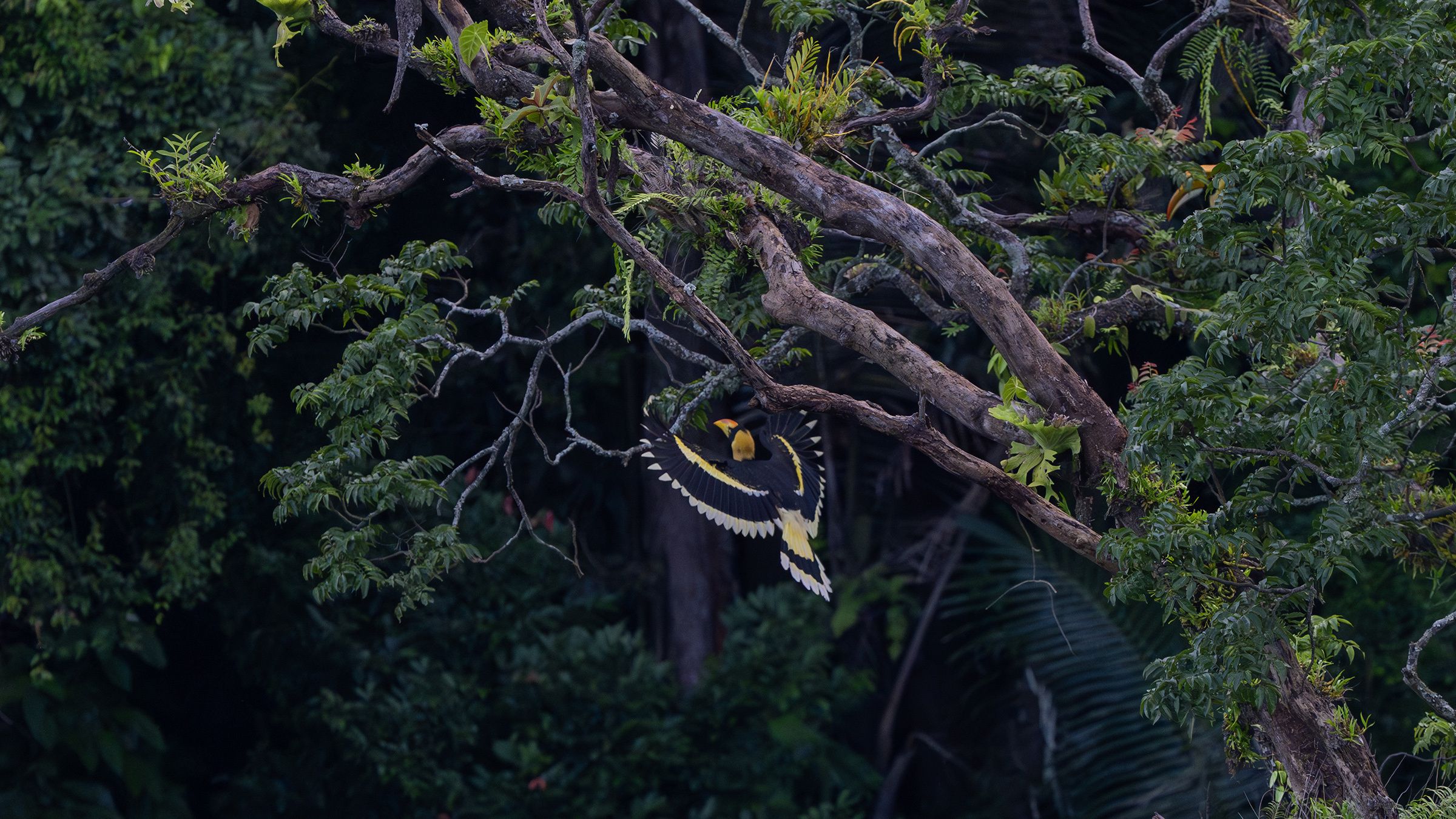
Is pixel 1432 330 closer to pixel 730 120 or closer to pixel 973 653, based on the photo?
pixel 730 120

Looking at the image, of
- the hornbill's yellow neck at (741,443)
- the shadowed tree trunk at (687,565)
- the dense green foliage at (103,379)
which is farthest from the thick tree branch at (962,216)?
the shadowed tree trunk at (687,565)

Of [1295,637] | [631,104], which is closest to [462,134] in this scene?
[631,104]

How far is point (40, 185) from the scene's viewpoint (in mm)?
4898

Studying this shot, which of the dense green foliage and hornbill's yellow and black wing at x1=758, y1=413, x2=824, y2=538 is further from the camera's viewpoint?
the dense green foliage

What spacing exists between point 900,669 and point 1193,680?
5.06m

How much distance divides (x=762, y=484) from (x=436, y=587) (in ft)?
10.7

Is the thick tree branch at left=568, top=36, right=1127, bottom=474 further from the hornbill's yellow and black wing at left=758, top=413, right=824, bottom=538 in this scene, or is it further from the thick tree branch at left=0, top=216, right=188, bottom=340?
the thick tree branch at left=0, top=216, right=188, bottom=340

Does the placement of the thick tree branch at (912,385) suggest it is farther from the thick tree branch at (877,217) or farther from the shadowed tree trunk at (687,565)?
the shadowed tree trunk at (687,565)

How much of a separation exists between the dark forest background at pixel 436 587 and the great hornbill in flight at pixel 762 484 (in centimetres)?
169

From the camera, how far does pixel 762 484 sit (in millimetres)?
3186

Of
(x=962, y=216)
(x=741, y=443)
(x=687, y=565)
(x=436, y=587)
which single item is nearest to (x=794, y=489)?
(x=741, y=443)

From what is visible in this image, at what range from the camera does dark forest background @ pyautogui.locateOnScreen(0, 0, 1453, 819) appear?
16.4 feet

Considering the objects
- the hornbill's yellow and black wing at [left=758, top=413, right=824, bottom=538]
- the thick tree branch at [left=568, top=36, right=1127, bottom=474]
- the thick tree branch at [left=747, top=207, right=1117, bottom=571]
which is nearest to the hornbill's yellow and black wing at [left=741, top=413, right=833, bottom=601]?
the hornbill's yellow and black wing at [left=758, top=413, right=824, bottom=538]

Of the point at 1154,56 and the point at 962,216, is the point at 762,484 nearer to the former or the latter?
the point at 962,216
